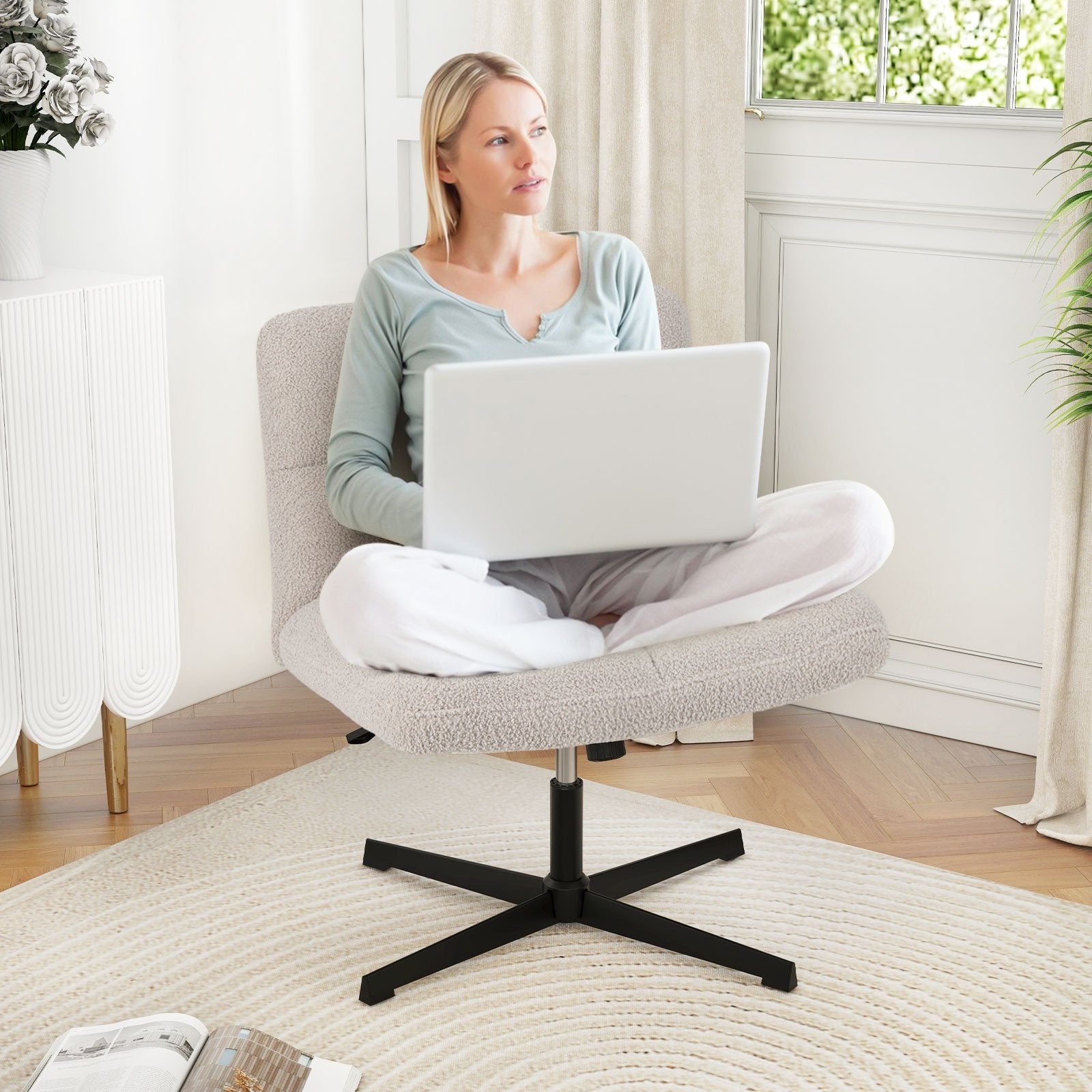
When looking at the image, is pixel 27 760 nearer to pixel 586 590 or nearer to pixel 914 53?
pixel 586 590

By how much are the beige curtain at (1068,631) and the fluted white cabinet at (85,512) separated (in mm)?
1435

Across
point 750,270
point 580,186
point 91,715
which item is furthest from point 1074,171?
point 91,715

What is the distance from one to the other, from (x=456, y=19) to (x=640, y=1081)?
2119 millimetres

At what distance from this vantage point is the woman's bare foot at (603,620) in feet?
6.15

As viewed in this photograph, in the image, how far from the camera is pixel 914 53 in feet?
8.27

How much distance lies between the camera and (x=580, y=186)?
8.65 feet

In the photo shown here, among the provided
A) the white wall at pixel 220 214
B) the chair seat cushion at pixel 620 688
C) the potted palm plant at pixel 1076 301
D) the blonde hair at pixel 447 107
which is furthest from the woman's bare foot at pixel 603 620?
the white wall at pixel 220 214

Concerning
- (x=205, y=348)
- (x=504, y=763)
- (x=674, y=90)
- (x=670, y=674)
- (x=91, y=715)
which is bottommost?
(x=504, y=763)

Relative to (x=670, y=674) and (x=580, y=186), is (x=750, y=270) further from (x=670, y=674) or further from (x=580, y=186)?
(x=670, y=674)

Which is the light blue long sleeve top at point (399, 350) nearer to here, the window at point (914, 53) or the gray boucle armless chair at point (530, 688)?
the gray boucle armless chair at point (530, 688)

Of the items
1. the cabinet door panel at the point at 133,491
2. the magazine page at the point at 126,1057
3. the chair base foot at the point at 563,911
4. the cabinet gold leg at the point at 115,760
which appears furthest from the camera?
the cabinet gold leg at the point at 115,760

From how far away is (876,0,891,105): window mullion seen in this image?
2.54m

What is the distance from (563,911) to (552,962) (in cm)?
8

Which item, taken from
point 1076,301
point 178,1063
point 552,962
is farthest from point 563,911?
point 1076,301
